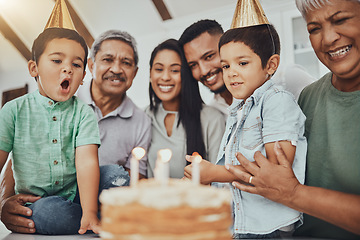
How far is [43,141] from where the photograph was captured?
1.24m

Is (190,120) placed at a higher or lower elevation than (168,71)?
lower

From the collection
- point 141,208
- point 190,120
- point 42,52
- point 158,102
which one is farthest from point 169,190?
point 158,102

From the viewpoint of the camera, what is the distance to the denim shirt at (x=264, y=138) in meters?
1.05

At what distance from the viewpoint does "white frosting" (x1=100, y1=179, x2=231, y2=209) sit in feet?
1.59

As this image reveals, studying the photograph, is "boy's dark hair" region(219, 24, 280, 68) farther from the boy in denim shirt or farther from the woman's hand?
the woman's hand

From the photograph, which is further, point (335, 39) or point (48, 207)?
point (48, 207)

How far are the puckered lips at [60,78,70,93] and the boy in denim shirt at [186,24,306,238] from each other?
56cm

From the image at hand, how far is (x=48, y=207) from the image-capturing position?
1181 millimetres

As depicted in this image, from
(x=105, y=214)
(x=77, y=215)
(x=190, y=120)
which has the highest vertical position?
(x=190, y=120)

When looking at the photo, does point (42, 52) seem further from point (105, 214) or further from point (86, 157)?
point (105, 214)

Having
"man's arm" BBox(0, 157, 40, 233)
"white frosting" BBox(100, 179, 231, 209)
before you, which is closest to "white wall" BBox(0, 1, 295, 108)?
"man's arm" BBox(0, 157, 40, 233)

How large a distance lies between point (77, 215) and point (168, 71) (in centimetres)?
81

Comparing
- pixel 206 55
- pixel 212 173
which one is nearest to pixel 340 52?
pixel 212 173

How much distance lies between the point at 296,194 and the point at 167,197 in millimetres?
608
